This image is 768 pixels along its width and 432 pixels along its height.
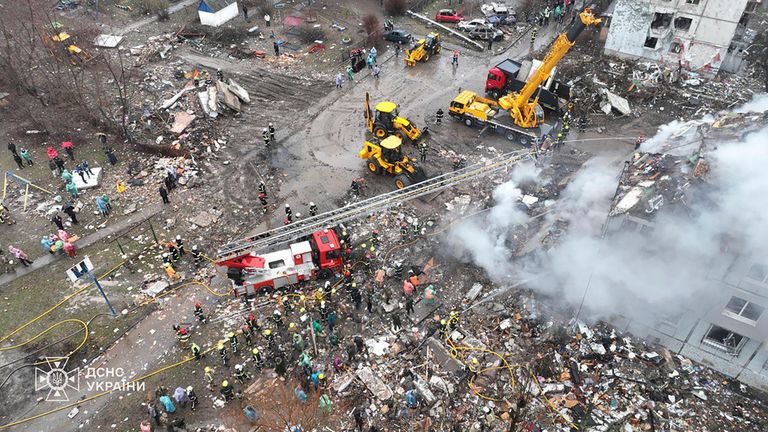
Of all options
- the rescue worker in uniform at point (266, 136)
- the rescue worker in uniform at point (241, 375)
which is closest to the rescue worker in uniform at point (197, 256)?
the rescue worker in uniform at point (241, 375)

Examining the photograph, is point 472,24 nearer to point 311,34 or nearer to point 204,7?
point 311,34

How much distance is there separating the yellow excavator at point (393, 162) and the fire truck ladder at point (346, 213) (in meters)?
0.69

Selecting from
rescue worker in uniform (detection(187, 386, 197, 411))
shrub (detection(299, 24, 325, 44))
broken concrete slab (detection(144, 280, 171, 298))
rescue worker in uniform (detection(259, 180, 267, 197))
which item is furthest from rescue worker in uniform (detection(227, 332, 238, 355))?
shrub (detection(299, 24, 325, 44))

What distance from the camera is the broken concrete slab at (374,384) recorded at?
13823 mm

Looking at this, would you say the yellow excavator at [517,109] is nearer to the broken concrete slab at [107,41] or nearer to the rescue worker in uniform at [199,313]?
the rescue worker in uniform at [199,313]

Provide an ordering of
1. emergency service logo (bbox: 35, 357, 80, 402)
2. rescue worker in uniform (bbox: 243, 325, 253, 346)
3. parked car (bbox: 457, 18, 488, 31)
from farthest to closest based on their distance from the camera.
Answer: parked car (bbox: 457, 18, 488, 31) → rescue worker in uniform (bbox: 243, 325, 253, 346) → emergency service logo (bbox: 35, 357, 80, 402)

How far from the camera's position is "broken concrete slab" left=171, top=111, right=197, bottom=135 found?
2400 cm

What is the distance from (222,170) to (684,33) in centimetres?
2671

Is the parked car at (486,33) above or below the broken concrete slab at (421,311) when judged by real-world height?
above

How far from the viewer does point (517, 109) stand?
23.3 metres

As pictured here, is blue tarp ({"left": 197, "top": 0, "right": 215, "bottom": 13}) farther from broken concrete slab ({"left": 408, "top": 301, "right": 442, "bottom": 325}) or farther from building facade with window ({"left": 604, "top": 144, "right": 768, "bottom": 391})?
building facade with window ({"left": 604, "top": 144, "right": 768, "bottom": 391})

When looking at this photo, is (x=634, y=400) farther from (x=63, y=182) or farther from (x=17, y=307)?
(x=63, y=182)

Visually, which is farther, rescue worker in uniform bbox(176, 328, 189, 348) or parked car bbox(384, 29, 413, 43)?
parked car bbox(384, 29, 413, 43)

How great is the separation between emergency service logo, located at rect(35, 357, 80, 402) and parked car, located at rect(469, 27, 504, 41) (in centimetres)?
2941
